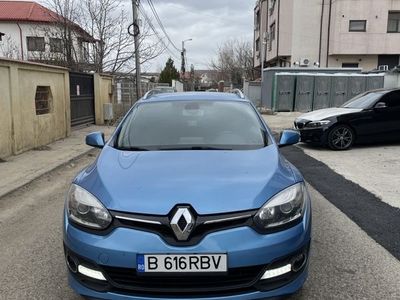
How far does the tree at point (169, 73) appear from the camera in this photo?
67.5 m

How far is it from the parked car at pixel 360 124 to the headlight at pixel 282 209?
818 cm

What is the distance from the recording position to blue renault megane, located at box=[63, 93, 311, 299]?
8.92 feet

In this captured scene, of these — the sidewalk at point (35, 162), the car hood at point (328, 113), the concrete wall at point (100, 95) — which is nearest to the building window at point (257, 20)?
the concrete wall at point (100, 95)

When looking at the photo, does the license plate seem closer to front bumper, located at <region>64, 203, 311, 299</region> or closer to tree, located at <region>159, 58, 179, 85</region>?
front bumper, located at <region>64, 203, 311, 299</region>

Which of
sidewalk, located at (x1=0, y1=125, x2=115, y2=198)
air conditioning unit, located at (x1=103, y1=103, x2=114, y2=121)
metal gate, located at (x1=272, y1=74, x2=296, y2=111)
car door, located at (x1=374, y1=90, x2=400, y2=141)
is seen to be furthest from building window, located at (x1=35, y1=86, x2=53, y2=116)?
metal gate, located at (x1=272, y1=74, x2=296, y2=111)

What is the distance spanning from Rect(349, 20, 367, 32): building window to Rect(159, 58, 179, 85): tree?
114 ft

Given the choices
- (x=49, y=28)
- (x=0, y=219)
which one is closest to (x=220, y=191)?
(x=0, y=219)

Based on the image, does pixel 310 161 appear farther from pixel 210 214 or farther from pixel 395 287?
pixel 210 214

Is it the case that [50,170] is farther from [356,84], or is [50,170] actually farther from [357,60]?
[357,60]

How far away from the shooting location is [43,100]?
12.1 meters

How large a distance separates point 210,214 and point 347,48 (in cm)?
3416

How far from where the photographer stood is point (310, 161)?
957cm

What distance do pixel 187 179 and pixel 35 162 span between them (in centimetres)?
706

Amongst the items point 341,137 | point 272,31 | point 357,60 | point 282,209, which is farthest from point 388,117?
point 272,31
